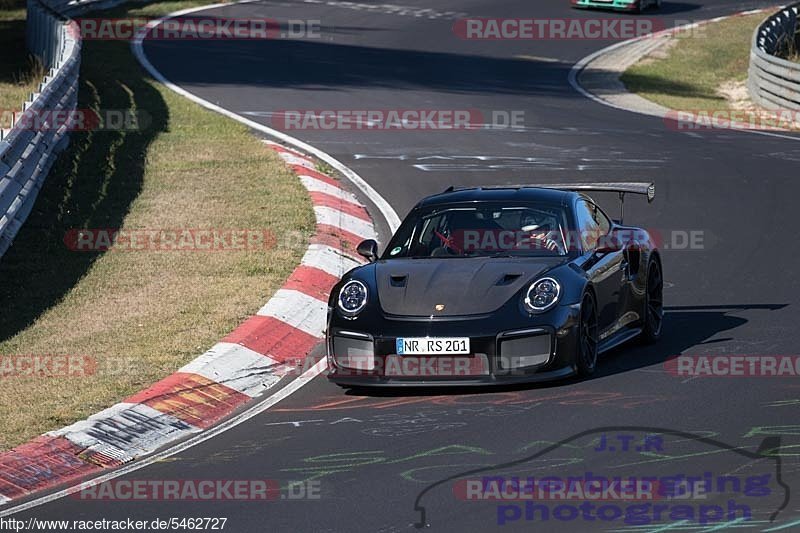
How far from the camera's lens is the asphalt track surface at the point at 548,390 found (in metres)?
6.85

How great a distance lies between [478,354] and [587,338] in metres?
0.85

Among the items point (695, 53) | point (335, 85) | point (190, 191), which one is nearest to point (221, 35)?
point (335, 85)

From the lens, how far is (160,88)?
23.7 m

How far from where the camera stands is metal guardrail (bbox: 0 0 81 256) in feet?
41.5

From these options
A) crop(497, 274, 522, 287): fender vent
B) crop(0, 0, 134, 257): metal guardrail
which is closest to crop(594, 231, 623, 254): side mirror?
crop(497, 274, 522, 287): fender vent

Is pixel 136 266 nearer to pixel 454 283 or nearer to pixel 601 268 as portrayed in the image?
pixel 454 283

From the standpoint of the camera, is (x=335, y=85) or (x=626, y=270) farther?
(x=335, y=85)

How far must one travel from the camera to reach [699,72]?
105 ft

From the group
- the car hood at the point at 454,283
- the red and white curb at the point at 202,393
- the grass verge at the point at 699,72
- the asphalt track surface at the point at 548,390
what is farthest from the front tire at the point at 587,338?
the grass verge at the point at 699,72

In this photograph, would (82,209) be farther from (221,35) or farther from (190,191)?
(221,35)

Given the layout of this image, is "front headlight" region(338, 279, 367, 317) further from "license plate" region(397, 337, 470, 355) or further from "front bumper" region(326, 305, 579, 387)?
"license plate" region(397, 337, 470, 355)

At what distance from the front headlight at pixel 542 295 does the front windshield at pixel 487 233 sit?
71 centimetres

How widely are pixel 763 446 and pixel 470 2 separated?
121 feet

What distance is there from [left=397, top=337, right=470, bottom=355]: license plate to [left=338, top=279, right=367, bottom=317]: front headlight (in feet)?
1.57
